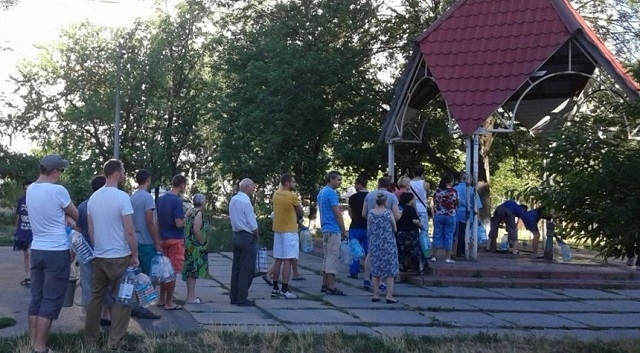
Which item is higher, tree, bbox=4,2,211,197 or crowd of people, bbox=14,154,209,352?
tree, bbox=4,2,211,197

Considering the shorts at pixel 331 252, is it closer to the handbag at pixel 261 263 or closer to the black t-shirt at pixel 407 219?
the handbag at pixel 261 263

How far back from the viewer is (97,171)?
1576 inches

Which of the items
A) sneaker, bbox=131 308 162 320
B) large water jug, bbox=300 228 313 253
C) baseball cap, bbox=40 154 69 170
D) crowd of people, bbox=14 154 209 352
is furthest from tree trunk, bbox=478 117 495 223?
baseball cap, bbox=40 154 69 170

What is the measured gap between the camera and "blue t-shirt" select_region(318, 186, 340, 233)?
42.9ft

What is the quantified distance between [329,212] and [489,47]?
564 centimetres

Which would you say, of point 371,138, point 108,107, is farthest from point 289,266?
point 108,107

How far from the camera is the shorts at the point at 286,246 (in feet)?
40.6

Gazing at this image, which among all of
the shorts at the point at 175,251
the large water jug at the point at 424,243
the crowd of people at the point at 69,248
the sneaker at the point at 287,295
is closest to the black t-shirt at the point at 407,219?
the large water jug at the point at 424,243

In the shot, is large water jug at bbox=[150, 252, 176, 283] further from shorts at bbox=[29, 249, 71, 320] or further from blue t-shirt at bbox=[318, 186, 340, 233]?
blue t-shirt at bbox=[318, 186, 340, 233]

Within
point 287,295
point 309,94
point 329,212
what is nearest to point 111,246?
point 287,295

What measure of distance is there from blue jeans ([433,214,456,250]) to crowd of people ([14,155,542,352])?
2 centimetres

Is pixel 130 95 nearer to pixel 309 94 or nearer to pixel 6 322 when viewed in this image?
pixel 309 94

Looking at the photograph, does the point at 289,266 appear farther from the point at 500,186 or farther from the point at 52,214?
the point at 500,186

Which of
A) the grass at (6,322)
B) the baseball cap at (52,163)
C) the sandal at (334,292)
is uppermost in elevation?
the baseball cap at (52,163)
